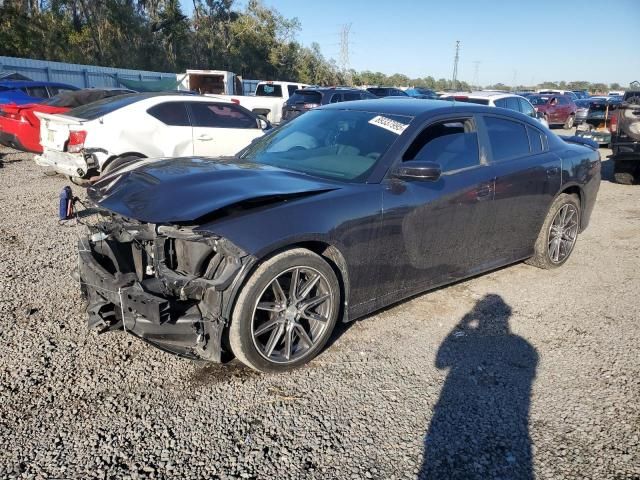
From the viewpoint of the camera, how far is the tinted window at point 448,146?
4059 millimetres

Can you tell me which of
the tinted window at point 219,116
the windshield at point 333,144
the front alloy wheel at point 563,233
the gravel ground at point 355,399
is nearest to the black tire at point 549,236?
the front alloy wheel at point 563,233

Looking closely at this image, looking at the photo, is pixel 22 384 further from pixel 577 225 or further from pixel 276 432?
pixel 577 225

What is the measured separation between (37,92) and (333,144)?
1162cm

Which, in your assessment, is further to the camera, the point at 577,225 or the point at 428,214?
the point at 577,225

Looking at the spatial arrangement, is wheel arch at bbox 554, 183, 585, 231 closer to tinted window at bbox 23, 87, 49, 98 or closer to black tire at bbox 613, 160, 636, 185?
black tire at bbox 613, 160, 636, 185

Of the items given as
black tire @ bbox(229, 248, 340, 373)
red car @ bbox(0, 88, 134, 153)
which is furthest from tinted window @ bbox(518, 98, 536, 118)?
black tire @ bbox(229, 248, 340, 373)

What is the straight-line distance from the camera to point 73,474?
2.42 meters

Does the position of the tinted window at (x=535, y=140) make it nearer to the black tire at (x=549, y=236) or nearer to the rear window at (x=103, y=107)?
the black tire at (x=549, y=236)

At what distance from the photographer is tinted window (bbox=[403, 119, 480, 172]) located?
406 cm

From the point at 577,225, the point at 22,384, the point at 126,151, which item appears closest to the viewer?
the point at 22,384

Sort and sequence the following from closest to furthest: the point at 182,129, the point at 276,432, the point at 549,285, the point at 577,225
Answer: the point at 276,432, the point at 549,285, the point at 577,225, the point at 182,129

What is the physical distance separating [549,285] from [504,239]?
845 millimetres

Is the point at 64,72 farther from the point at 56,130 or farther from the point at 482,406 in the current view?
the point at 482,406

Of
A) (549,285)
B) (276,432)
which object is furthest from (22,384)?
(549,285)
